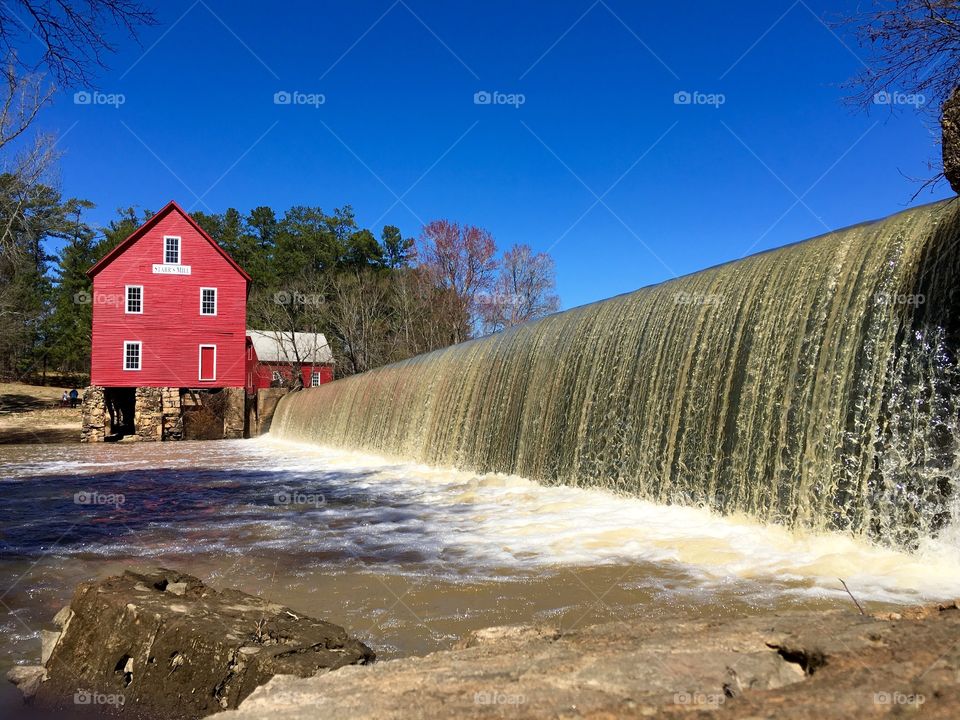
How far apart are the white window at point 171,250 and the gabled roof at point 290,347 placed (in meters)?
10.9

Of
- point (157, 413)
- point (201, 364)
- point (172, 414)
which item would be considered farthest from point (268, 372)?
point (157, 413)

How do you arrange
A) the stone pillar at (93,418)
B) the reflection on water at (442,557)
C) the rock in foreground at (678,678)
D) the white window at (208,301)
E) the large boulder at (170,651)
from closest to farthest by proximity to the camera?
the rock in foreground at (678,678), the large boulder at (170,651), the reflection on water at (442,557), the stone pillar at (93,418), the white window at (208,301)

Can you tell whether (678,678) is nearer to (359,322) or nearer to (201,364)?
(201,364)

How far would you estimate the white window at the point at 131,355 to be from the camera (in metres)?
28.2

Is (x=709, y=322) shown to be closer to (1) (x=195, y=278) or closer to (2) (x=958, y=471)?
(2) (x=958, y=471)

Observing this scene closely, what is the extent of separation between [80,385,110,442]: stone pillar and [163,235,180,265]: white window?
228 inches

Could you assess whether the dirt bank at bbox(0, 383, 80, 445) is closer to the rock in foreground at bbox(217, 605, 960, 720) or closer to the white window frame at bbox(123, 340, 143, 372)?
A: the white window frame at bbox(123, 340, 143, 372)

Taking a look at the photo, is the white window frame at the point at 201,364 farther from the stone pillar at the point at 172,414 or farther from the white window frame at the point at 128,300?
the white window frame at the point at 128,300

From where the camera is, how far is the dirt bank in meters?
27.6

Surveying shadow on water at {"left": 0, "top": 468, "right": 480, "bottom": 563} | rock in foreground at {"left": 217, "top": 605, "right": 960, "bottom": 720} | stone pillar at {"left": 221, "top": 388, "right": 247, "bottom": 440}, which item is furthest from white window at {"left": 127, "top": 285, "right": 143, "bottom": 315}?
rock in foreground at {"left": 217, "top": 605, "right": 960, "bottom": 720}

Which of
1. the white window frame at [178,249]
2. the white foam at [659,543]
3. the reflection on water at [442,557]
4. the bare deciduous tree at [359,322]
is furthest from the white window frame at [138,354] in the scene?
the white foam at [659,543]

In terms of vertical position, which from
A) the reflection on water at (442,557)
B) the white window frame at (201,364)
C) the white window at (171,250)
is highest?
the white window at (171,250)

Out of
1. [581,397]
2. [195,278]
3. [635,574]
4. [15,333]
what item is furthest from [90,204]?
Answer: [635,574]

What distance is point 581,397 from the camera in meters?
10.1
